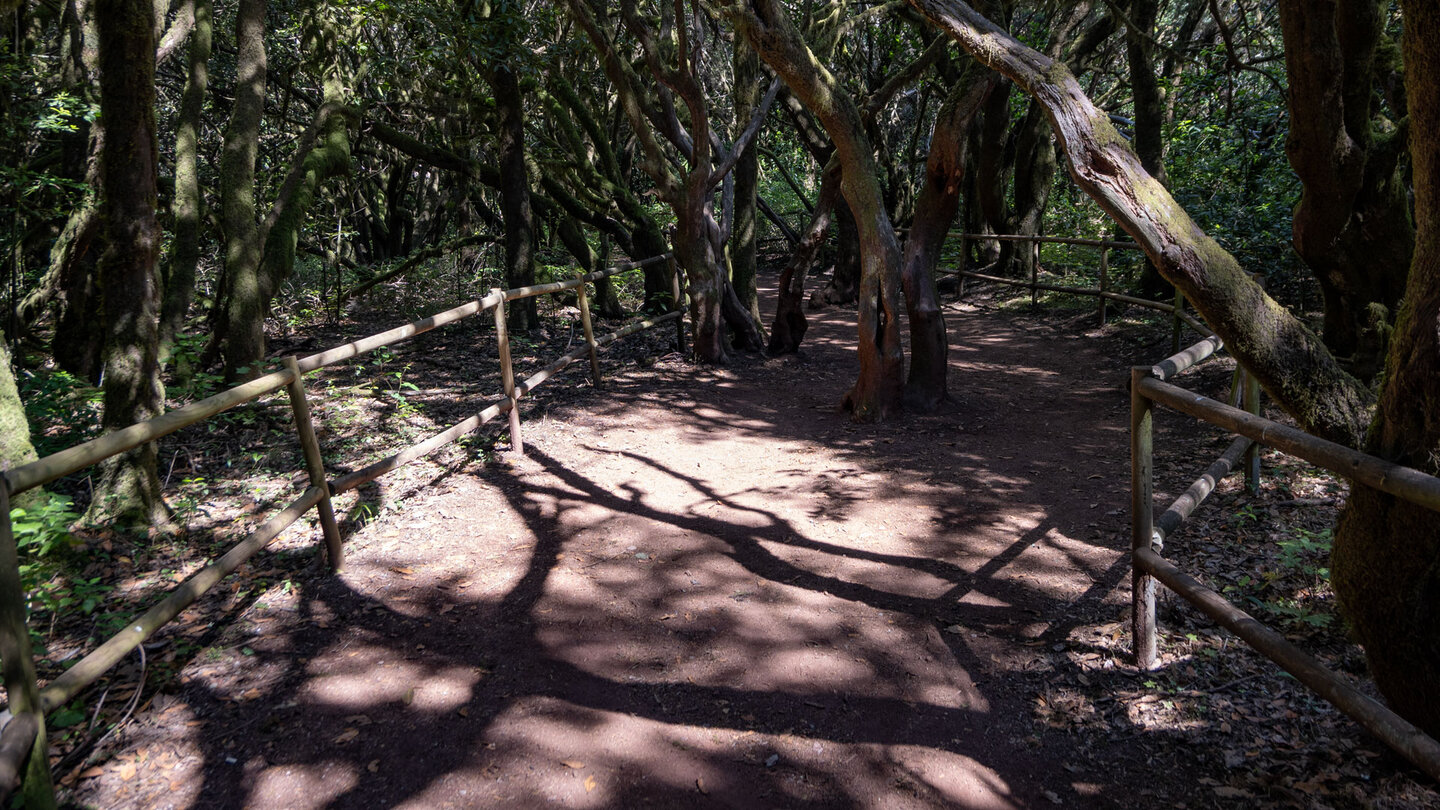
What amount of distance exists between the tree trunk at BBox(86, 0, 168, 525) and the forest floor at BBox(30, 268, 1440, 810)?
1.19 ft

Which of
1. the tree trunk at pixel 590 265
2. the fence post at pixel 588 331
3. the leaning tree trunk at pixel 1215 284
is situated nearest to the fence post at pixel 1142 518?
the leaning tree trunk at pixel 1215 284

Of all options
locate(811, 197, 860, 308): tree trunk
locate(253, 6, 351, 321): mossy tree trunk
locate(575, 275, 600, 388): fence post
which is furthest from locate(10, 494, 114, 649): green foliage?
locate(811, 197, 860, 308): tree trunk

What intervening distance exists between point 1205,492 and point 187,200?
25.9ft

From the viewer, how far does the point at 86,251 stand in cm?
809

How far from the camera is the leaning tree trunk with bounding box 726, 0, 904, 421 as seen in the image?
23.2 ft

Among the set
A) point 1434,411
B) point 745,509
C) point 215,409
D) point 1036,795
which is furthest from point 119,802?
point 1434,411

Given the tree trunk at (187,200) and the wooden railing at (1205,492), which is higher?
the tree trunk at (187,200)

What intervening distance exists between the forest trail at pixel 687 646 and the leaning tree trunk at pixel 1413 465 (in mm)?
722

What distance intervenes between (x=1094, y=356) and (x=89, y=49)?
10.3 meters

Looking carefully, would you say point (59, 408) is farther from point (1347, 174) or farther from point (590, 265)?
point (1347, 174)

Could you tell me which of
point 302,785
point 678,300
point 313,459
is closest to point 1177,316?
point 678,300

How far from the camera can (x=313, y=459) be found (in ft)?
13.5

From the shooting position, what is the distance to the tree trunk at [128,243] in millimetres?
4660

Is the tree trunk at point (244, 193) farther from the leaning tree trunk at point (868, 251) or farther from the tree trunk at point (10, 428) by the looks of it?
the leaning tree trunk at point (868, 251)
